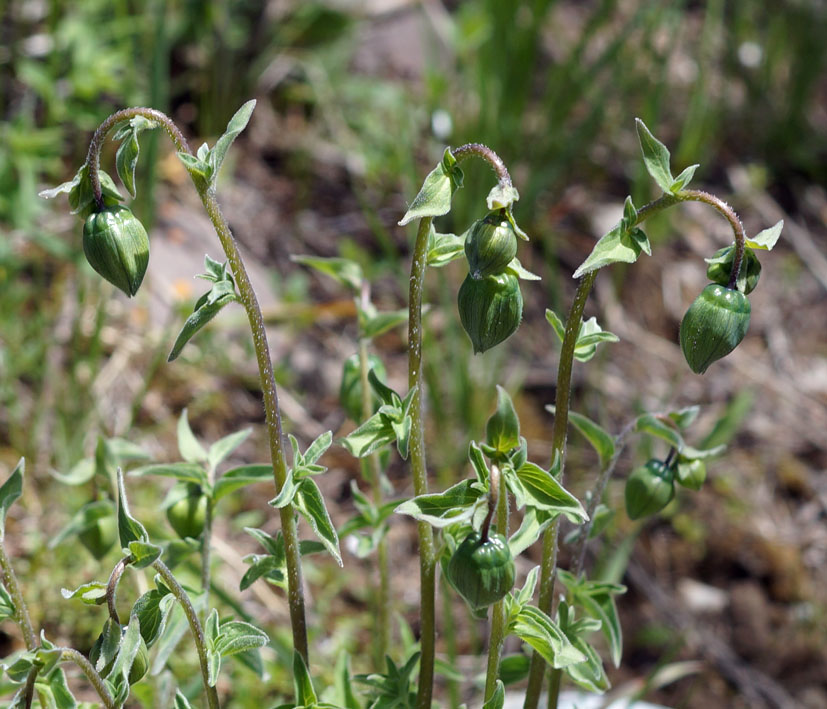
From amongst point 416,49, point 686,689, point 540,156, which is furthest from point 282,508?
point 416,49

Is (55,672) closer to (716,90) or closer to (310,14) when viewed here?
(310,14)

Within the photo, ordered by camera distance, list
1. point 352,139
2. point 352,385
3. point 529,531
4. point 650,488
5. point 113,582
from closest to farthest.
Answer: point 113,582 < point 529,531 < point 650,488 < point 352,385 < point 352,139

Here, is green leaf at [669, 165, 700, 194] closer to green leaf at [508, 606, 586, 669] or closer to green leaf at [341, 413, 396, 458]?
green leaf at [341, 413, 396, 458]

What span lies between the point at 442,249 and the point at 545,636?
0.66 meters

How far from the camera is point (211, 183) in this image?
1.48 metres

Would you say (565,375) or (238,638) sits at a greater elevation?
(565,375)

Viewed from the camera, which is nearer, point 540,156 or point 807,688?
point 807,688

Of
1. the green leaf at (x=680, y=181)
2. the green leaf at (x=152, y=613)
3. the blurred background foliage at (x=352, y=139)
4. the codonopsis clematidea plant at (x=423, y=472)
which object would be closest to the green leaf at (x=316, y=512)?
the codonopsis clematidea plant at (x=423, y=472)

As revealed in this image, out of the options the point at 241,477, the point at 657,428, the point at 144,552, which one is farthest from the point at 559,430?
the point at 144,552

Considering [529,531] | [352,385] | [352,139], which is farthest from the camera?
[352,139]

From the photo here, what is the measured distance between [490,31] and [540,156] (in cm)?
56

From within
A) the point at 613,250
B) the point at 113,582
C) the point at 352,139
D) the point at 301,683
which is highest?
the point at 613,250

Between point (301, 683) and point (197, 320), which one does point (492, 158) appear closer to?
point (197, 320)

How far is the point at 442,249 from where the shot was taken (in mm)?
1667
